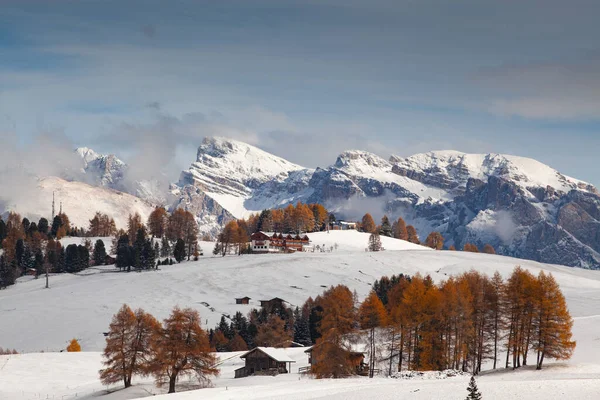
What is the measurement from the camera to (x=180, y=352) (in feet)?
264

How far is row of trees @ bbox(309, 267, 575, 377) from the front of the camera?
75.4 metres

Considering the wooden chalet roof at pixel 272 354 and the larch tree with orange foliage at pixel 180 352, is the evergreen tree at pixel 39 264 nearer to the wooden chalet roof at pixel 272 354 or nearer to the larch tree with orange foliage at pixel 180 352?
the wooden chalet roof at pixel 272 354

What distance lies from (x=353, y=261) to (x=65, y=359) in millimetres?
103303

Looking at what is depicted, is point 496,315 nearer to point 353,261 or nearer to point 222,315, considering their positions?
point 222,315

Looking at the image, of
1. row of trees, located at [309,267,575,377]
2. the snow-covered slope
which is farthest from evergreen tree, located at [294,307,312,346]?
row of trees, located at [309,267,575,377]

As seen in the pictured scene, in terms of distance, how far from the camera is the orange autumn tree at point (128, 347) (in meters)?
81.8

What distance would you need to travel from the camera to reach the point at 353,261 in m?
193

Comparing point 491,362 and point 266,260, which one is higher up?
point 266,260

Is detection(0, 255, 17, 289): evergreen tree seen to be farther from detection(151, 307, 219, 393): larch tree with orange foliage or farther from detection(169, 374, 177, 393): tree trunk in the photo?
detection(169, 374, 177, 393): tree trunk

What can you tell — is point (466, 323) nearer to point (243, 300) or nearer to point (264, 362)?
point (264, 362)

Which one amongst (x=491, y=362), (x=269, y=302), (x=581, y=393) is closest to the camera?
(x=581, y=393)

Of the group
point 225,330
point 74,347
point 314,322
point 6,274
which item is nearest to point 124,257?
point 6,274

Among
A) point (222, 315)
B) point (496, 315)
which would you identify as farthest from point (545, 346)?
point (222, 315)

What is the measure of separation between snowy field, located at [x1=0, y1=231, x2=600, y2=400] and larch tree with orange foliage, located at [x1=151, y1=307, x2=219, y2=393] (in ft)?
6.68
